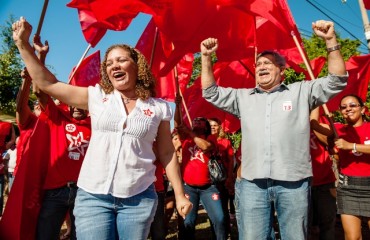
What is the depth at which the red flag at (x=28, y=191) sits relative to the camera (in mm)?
3348

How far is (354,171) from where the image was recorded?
3.84 m

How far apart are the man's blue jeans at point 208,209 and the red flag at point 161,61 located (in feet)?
4.49

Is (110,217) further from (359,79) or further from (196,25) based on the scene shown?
(359,79)

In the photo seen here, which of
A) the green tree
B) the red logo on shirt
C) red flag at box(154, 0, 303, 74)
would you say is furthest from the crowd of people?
the green tree

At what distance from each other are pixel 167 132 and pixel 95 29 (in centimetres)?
267

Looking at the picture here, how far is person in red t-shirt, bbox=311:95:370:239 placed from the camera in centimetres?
372

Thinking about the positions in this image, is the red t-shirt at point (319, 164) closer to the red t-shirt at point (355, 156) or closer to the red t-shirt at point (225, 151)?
the red t-shirt at point (355, 156)

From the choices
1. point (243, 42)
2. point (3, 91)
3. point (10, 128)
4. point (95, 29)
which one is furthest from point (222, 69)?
point (3, 91)

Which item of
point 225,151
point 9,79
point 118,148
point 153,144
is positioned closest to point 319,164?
point 225,151

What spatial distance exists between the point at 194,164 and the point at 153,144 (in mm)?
2176

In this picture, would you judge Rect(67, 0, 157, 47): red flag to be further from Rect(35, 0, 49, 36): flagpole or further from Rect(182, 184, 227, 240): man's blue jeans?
Rect(182, 184, 227, 240): man's blue jeans

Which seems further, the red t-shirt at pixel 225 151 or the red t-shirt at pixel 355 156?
the red t-shirt at pixel 225 151

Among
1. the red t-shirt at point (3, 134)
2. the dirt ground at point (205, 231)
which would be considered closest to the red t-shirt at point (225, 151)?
the dirt ground at point (205, 231)

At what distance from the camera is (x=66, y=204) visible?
134 inches
